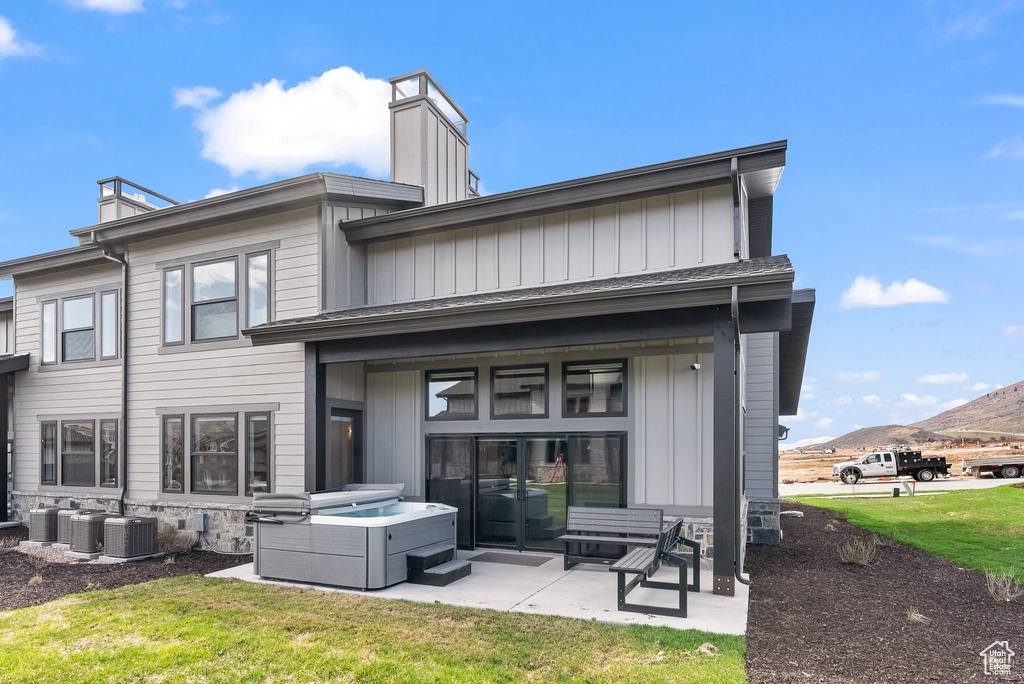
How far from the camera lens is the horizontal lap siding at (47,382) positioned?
470 inches

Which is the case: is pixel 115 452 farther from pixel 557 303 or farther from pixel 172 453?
pixel 557 303

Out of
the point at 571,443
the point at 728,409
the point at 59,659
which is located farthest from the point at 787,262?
the point at 59,659

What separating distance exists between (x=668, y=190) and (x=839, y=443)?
5532 cm

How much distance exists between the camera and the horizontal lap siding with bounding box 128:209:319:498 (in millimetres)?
9680

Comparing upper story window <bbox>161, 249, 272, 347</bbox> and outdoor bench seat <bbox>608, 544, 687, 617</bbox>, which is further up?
upper story window <bbox>161, 249, 272, 347</bbox>

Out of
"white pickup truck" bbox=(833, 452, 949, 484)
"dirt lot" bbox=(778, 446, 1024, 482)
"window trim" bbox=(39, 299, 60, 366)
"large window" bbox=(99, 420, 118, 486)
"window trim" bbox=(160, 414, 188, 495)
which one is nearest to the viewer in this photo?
"window trim" bbox=(160, 414, 188, 495)

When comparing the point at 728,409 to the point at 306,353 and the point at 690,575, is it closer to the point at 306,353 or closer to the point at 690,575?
the point at 690,575

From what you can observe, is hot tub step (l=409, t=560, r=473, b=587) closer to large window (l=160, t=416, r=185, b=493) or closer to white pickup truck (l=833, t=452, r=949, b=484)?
large window (l=160, t=416, r=185, b=493)

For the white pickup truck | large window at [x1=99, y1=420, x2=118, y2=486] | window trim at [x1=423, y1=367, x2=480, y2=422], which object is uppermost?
window trim at [x1=423, y1=367, x2=480, y2=422]

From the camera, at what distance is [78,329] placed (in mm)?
12469

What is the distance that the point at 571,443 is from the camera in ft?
29.4

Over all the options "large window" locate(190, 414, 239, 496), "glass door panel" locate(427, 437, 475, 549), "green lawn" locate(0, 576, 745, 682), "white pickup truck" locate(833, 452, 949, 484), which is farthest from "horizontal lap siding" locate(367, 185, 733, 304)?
"white pickup truck" locate(833, 452, 949, 484)

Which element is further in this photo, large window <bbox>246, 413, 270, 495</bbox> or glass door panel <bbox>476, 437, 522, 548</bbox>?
large window <bbox>246, 413, 270, 495</bbox>

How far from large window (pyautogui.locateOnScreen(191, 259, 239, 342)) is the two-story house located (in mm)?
32
